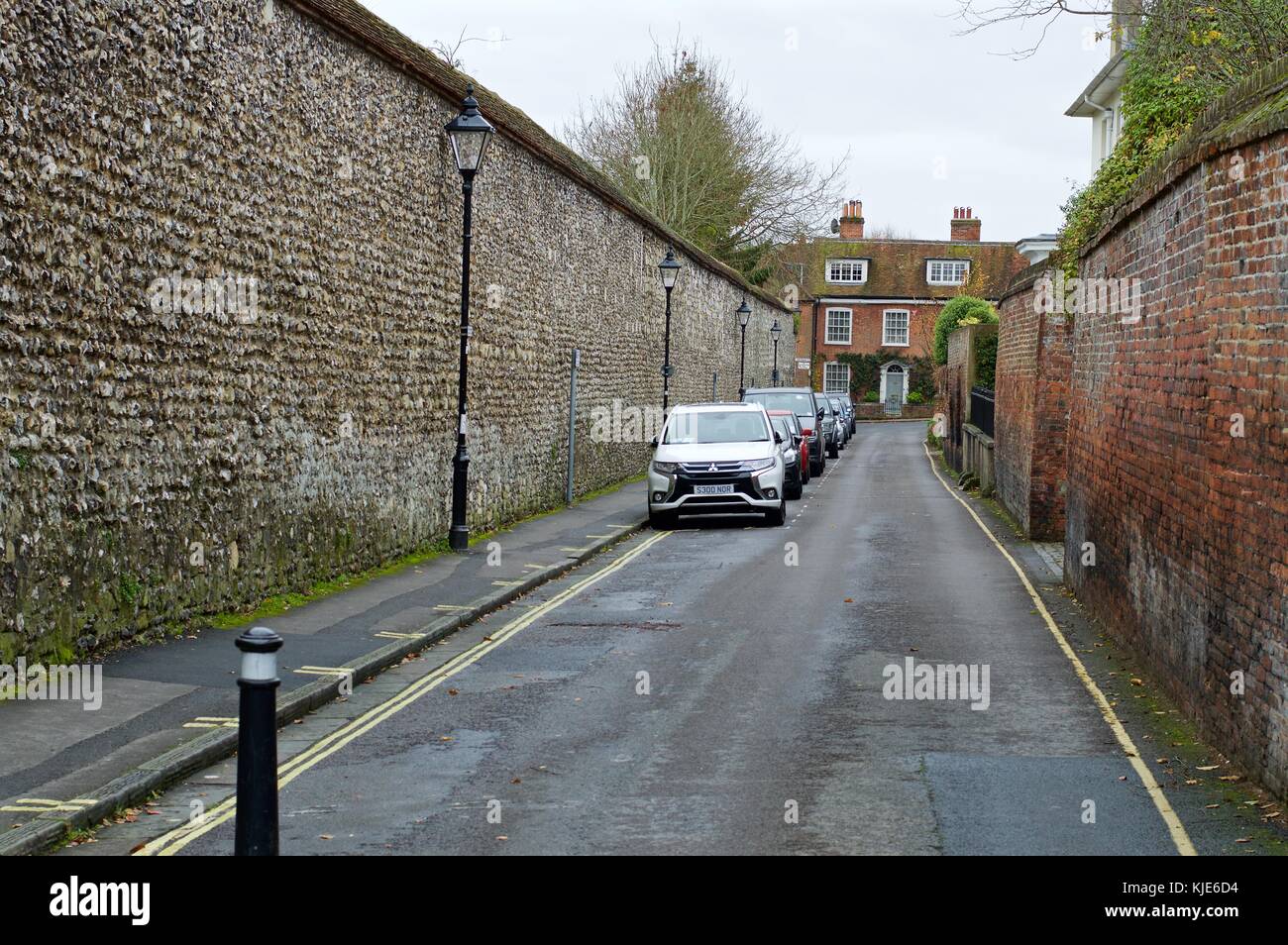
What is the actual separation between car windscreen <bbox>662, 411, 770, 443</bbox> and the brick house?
5640cm

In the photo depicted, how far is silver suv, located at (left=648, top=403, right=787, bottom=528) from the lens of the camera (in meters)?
21.2

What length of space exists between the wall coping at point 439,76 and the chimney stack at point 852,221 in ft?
192

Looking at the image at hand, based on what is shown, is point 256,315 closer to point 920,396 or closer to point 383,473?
point 383,473

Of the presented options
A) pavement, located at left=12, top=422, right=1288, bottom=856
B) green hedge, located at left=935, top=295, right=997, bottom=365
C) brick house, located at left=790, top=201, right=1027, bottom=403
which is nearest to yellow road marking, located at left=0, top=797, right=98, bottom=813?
pavement, located at left=12, top=422, right=1288, bottom=856

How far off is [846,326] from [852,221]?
7.82 m

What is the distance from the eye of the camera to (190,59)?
10.7 m

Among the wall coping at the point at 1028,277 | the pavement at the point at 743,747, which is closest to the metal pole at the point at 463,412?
the pavement at the point at 743,747

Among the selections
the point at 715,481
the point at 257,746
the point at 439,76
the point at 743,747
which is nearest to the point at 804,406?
the point at 715,481

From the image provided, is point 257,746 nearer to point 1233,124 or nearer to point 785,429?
point 1233,124

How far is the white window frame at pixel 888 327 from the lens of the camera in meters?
80.7

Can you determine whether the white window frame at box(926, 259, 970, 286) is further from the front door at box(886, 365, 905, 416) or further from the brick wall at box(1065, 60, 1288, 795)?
the brick wall at box(1065, 60, 1288, 795)

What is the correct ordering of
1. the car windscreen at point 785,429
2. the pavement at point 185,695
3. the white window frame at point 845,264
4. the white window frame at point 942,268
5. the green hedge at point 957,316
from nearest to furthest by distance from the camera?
1. the pavement at point 185,695
2. the car windscreen at point 785,429
3. the green hedge at point 957,316
4. the white window frame at point 942,268
5. the white window frame at point 845,264

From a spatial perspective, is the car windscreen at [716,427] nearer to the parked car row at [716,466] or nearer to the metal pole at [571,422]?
the parked car row at [716,466]
